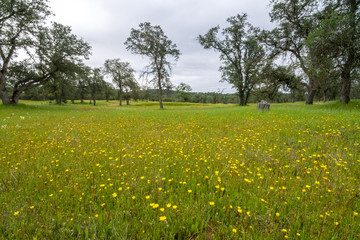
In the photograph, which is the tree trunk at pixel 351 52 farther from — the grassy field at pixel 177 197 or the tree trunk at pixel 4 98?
the tree trunk at pixel 4 98

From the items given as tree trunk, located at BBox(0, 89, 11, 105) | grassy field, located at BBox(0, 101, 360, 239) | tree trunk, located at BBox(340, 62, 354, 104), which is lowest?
grassy field, located at BBox(0, 101, 360, 239)

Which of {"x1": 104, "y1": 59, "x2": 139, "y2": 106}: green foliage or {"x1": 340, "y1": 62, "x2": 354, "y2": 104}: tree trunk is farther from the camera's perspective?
{"x1": 104, "y1": 59, "x2": 139, "y2": 106}: green foliage

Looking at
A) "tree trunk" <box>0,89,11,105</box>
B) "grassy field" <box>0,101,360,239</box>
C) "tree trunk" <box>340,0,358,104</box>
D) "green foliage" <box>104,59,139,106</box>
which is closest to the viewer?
"grassy field" <box>0,101,360,239</box>

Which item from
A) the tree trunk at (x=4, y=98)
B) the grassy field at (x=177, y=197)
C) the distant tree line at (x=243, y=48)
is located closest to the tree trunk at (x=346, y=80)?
the distant tree line at (x=243, y=48)

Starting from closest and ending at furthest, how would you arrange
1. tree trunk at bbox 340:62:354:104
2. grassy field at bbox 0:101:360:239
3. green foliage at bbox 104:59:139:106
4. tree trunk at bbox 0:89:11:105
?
grassy field at bbox 0:101:360:239 → tree trunk at bbox 340:62:354:104 → tree trunk at bbox 0:89:11:105 → green foliage at bbox 104:59:139:106

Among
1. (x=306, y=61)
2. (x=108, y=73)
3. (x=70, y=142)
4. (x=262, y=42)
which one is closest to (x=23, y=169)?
(x=70, y=142)

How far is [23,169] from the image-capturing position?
3318 millimetres

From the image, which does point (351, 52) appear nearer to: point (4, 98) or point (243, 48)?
point (243, 48)

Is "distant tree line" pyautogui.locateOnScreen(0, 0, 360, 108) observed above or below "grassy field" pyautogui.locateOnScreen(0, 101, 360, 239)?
above

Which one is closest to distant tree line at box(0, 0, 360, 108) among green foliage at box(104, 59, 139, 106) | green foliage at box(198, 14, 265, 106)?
green foliage at box(198, 14, 265, 106)

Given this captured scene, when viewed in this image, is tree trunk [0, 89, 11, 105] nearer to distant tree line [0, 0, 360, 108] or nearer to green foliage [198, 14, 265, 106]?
distant tree line [0, 0, 360, 108]

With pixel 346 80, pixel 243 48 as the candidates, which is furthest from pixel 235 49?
pixel 346 80

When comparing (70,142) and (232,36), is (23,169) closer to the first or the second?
(70,142)

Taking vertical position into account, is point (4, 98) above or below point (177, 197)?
above
